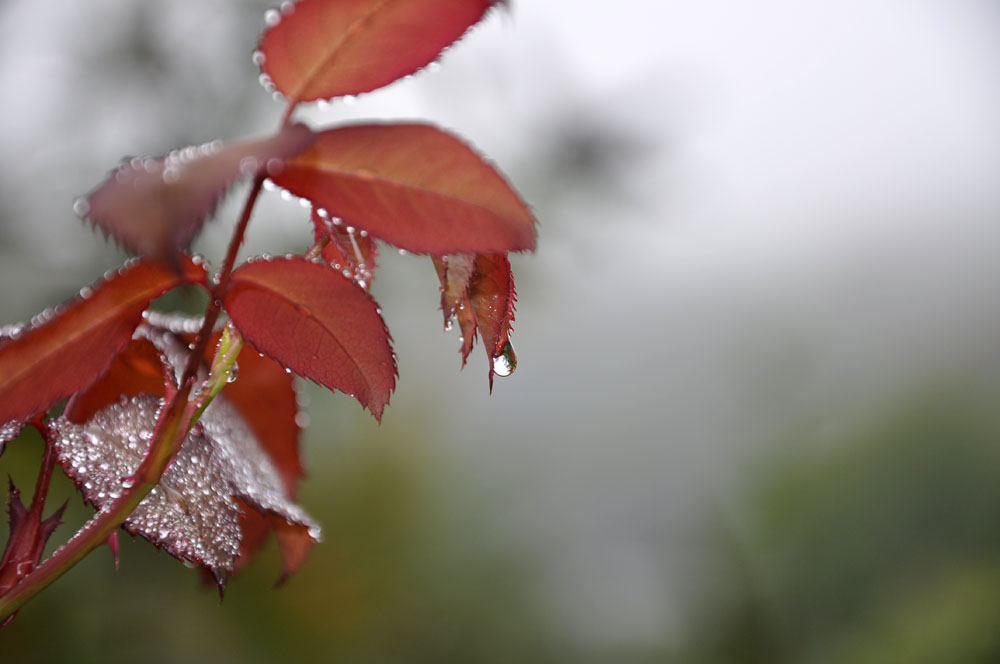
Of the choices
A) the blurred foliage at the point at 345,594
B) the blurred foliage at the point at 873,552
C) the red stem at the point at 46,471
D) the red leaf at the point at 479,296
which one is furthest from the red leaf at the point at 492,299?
the blurred foliage at the point at 873,552

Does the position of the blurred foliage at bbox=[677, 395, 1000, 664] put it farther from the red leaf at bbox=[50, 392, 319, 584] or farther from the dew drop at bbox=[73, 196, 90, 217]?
the dew drop at bbox=[73, 196, 90, 217]

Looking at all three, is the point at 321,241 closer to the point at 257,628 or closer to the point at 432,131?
the point at 432,131

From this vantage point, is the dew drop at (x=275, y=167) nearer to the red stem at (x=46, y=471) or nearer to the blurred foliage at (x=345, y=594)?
the red stem at (x=46, y=471)

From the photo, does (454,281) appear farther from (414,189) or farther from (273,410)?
(273,410)

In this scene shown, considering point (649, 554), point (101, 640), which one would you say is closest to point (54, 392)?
point (101, 640)

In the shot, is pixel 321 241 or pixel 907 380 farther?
pixel 907 380

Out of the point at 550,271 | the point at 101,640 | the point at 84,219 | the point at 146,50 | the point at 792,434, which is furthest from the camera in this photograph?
the point at 792,434

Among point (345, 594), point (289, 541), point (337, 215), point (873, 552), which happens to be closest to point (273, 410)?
point (289, 541)

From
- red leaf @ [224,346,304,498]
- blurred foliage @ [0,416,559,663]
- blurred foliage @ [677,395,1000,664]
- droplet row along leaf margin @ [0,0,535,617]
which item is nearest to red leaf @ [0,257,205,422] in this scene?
droplet row along leaf margin @ [0,0,535,617]
